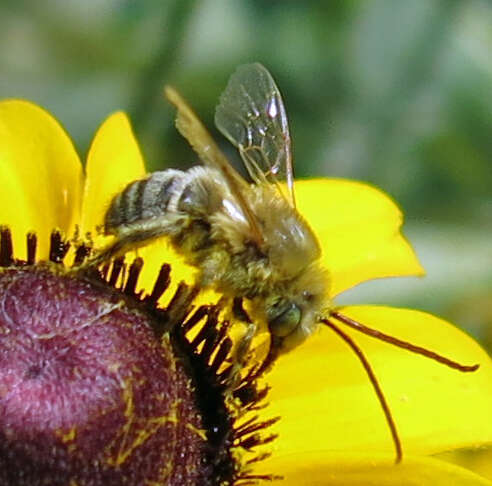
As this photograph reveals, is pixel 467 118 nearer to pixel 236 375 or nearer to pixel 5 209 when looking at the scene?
pixel 5 209

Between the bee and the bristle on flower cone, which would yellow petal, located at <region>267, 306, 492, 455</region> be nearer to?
the bristle on flower cone

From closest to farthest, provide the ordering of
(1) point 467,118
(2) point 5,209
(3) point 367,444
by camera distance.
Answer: (3) point 367,444, (2) point 5,209, (1) point 467,118

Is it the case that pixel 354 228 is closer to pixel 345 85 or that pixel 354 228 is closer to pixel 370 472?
pixel 370 472

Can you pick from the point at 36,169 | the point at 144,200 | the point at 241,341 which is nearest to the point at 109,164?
the point at 36,169

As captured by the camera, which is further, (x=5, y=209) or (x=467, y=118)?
(x=467, y=118)

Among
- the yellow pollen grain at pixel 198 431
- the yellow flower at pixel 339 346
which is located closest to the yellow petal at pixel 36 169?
the yellow flower at pixel 339 346

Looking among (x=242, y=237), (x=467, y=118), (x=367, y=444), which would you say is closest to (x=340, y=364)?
(x=367, y=444)

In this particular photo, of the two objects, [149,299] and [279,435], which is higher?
[149,299]

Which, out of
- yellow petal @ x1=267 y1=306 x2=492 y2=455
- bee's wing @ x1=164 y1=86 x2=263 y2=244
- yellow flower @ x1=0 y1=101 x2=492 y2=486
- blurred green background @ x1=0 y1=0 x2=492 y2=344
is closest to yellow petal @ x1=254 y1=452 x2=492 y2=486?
yellow flower @ x1=0 y1=101 x2=492 y2=486
